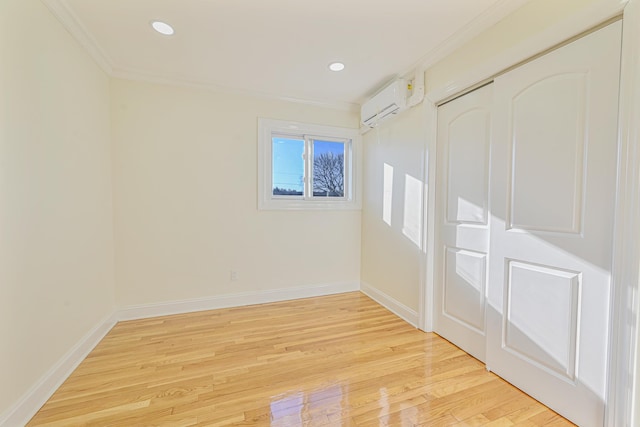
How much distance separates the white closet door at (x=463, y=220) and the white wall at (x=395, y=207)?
0.21 metres

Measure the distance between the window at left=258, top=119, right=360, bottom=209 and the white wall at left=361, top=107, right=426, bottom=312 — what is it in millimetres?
255

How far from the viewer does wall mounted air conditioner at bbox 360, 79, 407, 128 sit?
2.57 meters

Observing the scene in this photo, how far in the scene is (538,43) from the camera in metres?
1.53

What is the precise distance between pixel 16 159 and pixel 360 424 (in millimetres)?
2315

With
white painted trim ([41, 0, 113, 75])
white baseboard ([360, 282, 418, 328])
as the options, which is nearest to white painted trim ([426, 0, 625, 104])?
white baseboard ([360, 282, 418, 328])

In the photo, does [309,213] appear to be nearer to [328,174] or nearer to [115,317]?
[328,174]

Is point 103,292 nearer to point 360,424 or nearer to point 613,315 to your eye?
point 360,424

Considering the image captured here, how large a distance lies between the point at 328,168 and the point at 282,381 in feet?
8.08


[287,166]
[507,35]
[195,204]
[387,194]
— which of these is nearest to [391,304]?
[387,194]

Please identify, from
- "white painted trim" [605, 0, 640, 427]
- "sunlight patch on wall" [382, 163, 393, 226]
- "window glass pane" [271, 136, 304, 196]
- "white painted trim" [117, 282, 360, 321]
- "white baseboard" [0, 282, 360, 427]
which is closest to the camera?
"white painted trim" [605, 0, 640, 427]

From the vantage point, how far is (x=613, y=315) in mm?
1252

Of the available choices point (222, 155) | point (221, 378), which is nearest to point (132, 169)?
point (222, 155)

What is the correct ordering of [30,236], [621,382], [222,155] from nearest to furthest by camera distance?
[621,382] → [30,236] → [222,155]

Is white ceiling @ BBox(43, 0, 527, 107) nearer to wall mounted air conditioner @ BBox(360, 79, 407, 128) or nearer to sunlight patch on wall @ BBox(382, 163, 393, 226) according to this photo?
wall mounted air conditioner @ BBox(360, 79, 407, 128)
